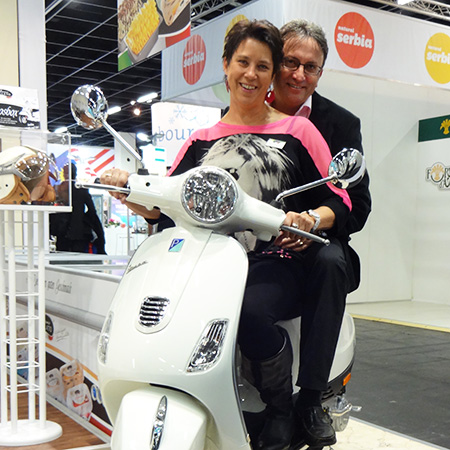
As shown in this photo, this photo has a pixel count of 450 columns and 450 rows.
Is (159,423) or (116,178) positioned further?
(116,178)

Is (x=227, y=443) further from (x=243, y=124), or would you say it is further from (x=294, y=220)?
(x=243, y=124)

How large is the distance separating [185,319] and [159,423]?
20 centimetres

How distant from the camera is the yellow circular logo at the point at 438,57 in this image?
601cm

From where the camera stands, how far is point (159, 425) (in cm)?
110

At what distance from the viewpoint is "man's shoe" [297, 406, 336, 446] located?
4.75 feet

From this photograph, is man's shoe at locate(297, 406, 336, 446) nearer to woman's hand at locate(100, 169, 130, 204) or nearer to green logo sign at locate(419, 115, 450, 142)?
woman's hand at locate(100, 169, 130, 204)

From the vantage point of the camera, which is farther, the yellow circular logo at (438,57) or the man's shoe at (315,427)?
the yellow circular logo at (438,57)

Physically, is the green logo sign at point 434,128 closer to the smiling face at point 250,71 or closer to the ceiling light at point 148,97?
the smiling face at point 250,71

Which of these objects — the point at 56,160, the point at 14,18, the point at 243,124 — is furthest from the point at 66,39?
the point at 243,124

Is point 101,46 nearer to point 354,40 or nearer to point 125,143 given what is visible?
point 354,40

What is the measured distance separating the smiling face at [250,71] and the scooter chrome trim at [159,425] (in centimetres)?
83

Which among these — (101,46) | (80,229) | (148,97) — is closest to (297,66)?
(80,229)

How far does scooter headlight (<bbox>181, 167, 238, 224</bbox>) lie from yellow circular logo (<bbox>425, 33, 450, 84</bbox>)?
17.7ft

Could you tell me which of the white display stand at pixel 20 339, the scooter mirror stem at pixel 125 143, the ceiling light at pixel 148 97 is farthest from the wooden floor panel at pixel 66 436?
the ceiling light at pixel 148 97
